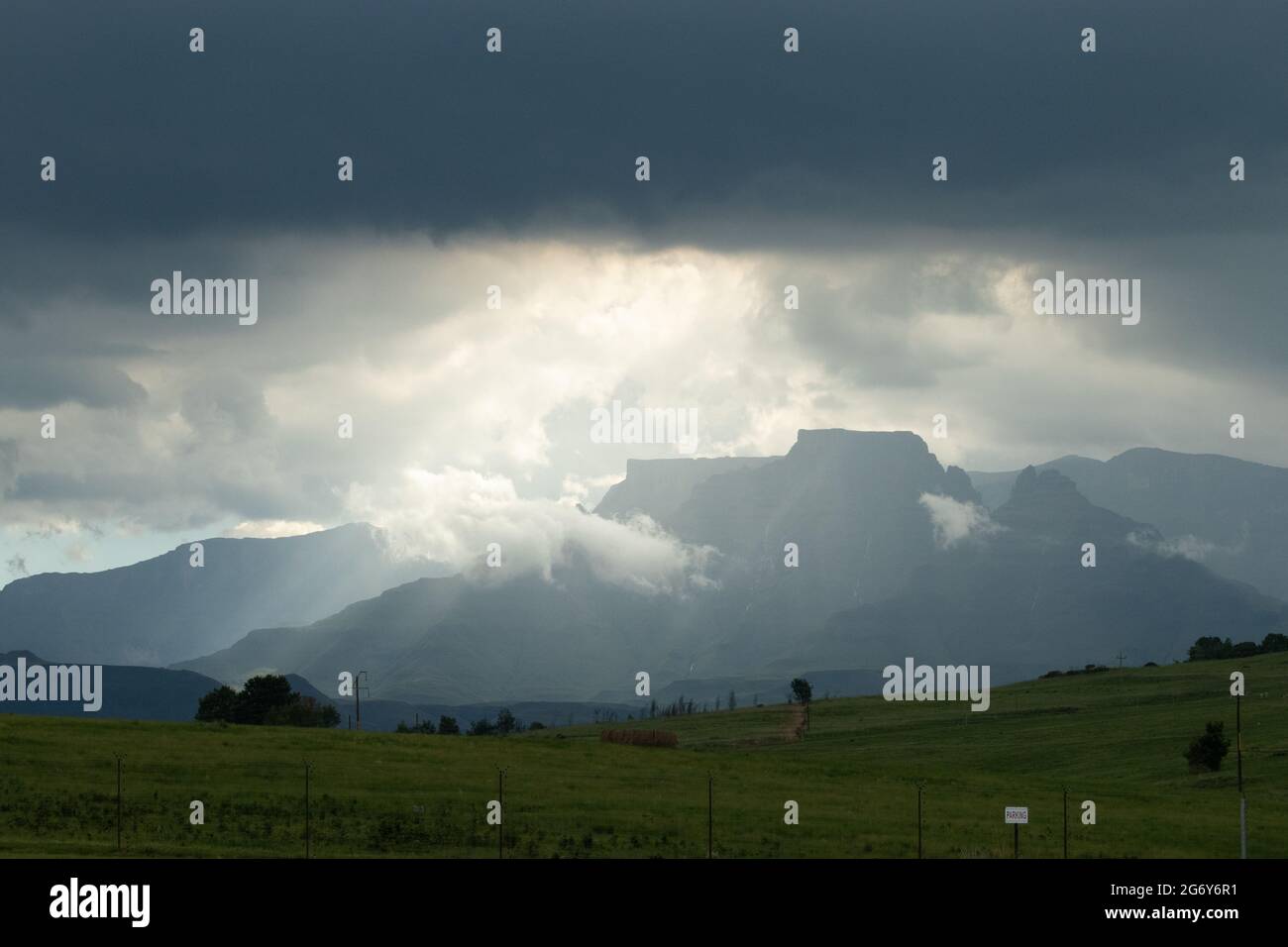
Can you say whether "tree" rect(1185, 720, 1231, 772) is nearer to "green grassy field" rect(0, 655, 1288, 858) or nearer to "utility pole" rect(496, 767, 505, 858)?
"green grassy field" rect(0, 655, 1288, 858)

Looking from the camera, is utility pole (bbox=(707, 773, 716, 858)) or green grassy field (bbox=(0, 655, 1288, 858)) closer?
utility pole (bbox=(707, 773, 716, 858))

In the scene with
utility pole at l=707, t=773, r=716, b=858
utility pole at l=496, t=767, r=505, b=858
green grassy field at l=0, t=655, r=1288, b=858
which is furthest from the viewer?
green grassy field at l=0, t=655, r=1288, b=858

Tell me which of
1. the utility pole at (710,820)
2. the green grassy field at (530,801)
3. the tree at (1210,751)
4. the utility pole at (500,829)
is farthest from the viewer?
the tree at (1210,751)

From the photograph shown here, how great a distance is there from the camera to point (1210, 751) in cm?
15275

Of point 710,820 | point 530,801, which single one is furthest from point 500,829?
point 530,801

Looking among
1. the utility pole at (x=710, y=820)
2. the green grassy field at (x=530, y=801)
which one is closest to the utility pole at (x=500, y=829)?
the green grassy field at (x=530, y=801)

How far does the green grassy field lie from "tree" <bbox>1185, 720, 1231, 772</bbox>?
45.1 feet

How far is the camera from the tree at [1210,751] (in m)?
152

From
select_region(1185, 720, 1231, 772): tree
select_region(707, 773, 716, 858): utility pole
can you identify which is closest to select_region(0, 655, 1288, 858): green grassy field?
select_region(707, 773, 716, 858): utility pole

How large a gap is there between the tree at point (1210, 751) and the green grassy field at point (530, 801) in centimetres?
1376

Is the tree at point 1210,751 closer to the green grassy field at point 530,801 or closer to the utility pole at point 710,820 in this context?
the green grassy field at point 530,801

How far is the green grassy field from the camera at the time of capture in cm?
7594

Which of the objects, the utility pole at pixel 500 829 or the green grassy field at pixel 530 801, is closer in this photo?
the utility pole at pixel 500 829
